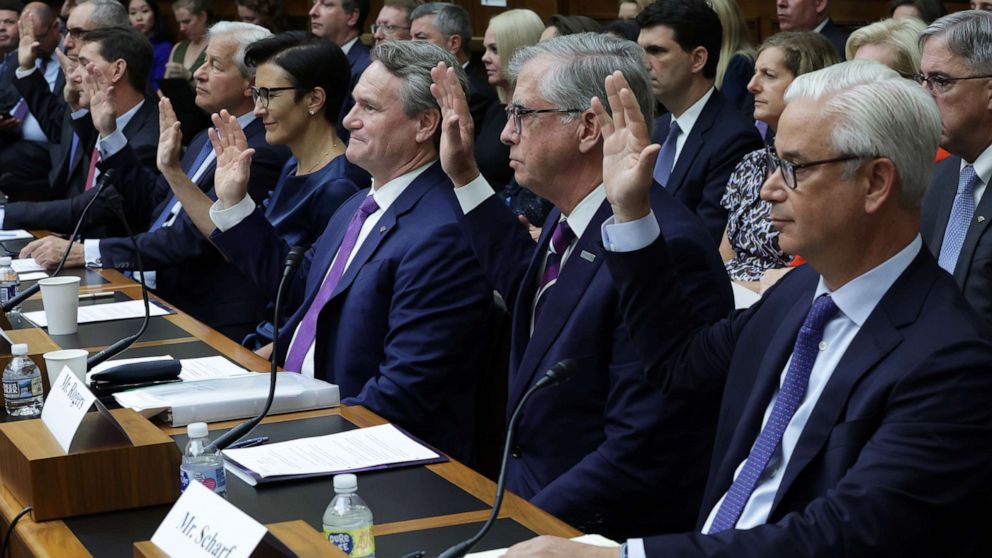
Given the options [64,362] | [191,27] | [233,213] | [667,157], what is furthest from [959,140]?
[191,27]

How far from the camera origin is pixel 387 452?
2.09 meters

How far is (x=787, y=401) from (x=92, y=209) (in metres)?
3.56

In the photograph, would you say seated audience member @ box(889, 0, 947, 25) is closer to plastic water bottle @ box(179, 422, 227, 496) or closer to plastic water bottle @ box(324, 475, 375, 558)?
plastic water bottle @ box(179, 422, 227, 496)

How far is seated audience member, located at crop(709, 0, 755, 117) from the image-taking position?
193 inches

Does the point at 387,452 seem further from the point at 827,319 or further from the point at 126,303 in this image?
the point at 126,303

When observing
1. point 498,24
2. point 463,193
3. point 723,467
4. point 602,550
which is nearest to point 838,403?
point 723,467

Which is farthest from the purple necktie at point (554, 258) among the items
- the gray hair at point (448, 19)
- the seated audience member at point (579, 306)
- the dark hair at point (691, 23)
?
the gray hair at point (448, 19)

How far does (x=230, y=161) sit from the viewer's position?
322 cm

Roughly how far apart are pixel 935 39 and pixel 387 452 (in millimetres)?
1788

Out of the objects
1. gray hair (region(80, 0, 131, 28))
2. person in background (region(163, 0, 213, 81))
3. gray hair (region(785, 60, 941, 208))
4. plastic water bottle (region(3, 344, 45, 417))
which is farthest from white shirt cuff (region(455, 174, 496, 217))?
person in background (region(163, 0, 213, 81))

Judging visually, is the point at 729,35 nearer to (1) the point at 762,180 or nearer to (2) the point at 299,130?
(1) the point at 762,180

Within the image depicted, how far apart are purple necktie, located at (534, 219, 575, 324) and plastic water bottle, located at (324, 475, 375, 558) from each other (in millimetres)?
873

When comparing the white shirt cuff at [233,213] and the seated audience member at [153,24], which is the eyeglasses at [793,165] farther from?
the seated audience member at [153,24]

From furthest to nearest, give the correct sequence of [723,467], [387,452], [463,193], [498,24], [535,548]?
[498,24] → [463,193] → [387,452] → [723,467] → [535,548]
